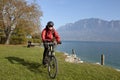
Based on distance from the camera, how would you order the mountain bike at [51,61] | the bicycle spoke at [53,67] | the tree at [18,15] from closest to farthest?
the bicycle spoke at [53,67] → the mountain bike at [51,61] → the tree at [18,15]

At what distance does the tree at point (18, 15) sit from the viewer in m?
49.7

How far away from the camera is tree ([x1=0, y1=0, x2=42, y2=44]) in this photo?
163ft

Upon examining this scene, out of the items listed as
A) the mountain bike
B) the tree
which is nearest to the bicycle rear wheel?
the mountain bike

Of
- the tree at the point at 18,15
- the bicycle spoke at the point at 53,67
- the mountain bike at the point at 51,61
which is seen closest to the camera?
the bicycle spoke at the point at 53,67

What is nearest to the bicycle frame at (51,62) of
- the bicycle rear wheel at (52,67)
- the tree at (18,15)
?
the bicycle rear wheel at (52,67)

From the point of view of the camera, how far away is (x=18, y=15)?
165ft

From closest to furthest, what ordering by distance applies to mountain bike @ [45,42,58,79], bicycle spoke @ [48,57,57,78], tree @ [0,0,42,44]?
bicycle spoke @ [48,57,57,78] < mountain bike @ [45,42,58,79] < tree @ [0,0,42,44]

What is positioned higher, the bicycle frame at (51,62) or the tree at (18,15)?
the tree at (18,15)

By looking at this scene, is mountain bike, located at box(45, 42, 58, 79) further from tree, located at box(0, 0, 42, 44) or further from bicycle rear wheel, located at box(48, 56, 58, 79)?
tree, located at box(0, 0, 42, 44)

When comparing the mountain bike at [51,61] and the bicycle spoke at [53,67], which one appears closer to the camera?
the bicycle spoke at [53,67]

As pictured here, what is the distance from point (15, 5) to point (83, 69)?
3882 cm

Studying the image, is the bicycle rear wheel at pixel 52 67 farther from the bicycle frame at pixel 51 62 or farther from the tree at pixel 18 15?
the tree at pixel 18 15

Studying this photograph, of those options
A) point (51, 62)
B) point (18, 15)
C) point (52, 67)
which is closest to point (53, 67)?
point (52, 67)

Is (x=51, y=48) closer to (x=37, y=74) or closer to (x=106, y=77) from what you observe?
(x=37, y=74)
